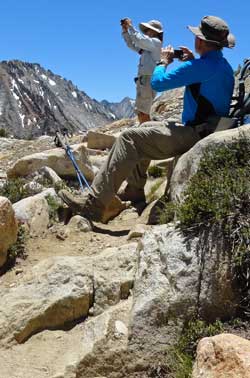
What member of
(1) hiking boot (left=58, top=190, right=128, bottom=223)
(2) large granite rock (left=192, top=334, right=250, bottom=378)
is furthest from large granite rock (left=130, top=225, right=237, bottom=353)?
(1) hiking boot (left=58, top=190, right=128, bottom=223)

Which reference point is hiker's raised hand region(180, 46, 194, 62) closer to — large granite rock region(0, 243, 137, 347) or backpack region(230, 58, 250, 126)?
backpack region(230, 58, 250, 126)

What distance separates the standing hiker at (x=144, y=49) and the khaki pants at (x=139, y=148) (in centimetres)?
263

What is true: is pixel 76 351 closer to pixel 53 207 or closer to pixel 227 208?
pixel 227 208

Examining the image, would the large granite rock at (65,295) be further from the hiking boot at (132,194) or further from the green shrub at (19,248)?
the hiking boot at (132,194)

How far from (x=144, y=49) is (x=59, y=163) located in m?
3.35

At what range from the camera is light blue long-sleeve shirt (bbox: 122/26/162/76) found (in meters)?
9.85

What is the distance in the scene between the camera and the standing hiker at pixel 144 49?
32.4ft

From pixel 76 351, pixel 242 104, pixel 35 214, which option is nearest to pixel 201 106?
pixel 242 104

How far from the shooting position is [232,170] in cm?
570

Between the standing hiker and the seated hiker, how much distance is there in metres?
2.57

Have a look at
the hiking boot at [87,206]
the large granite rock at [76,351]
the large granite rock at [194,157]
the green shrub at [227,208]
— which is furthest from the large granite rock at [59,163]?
the large granite rock at [76,351]

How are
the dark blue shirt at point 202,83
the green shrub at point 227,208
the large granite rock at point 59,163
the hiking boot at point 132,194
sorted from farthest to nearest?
the large granite rock at point 59,163
the hiking boot at point 132,194
the dark blue shirt at point 202,83
the green shrub at point 227,208

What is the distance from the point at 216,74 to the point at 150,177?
12.0ft

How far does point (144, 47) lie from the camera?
991 cm
